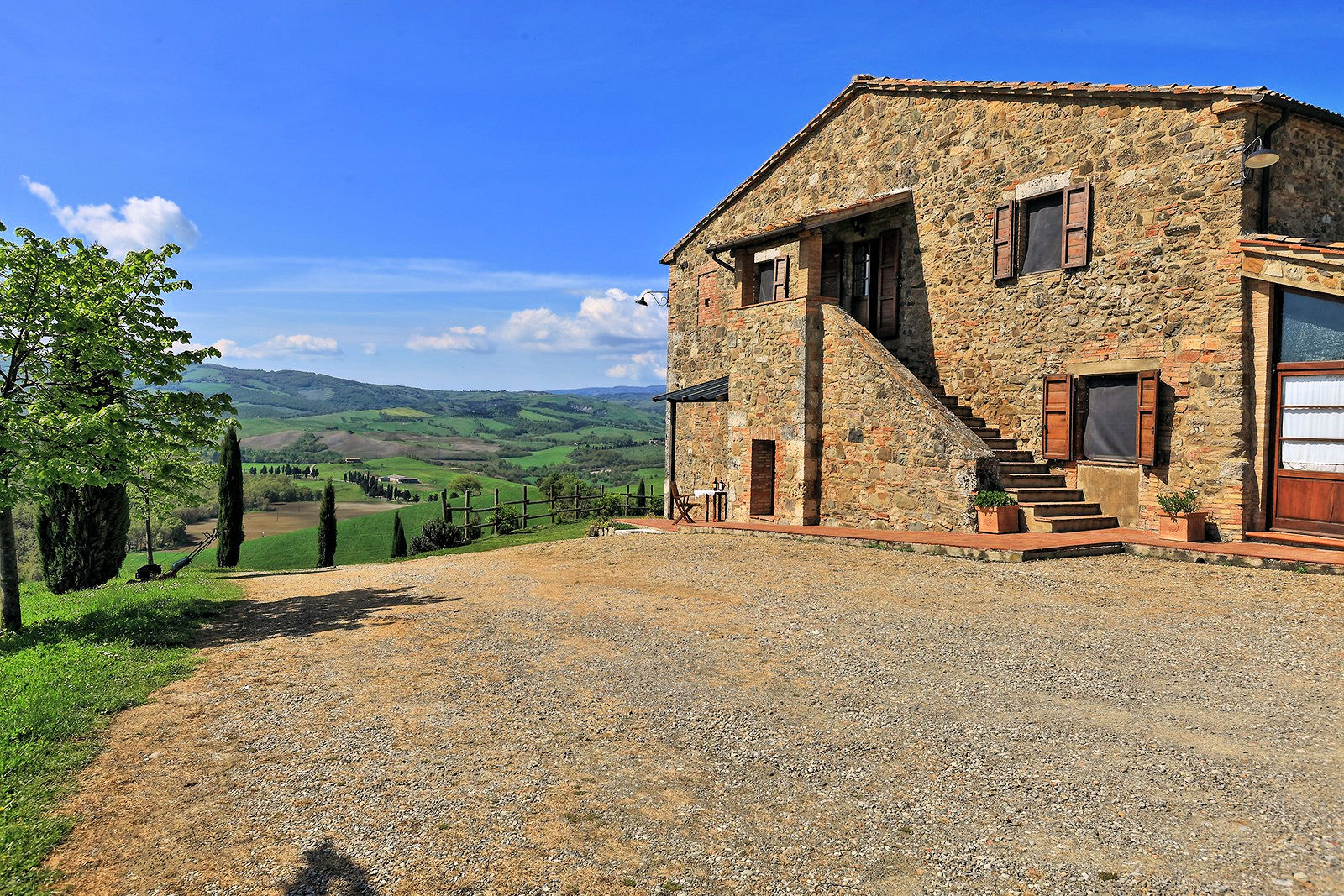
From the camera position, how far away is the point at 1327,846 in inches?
131

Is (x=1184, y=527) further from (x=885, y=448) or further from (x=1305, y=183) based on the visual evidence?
(x=1305, y=183)

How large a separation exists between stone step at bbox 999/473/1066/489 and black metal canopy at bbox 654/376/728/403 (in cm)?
830

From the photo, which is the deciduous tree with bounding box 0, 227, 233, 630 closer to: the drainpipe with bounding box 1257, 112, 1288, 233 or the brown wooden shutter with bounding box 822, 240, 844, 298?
the brown wooden shutter with bounding box 822, 240, 844, 298

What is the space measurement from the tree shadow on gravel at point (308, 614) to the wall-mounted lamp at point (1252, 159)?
42.6 feet

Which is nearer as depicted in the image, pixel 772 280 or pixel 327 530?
pixel 772 280

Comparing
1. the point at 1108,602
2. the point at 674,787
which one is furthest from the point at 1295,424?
the point at 674,787

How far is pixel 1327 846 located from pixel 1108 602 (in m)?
5.19

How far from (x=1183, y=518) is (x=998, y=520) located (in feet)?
8.55

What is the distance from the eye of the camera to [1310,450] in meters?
10.5

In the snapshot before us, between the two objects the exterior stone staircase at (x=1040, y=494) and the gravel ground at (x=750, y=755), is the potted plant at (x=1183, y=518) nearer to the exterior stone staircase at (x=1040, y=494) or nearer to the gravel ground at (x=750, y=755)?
the exterior stone staircase at (x=1040, y=494)

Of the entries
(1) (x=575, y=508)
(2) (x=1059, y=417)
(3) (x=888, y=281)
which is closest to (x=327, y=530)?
(1) (x=575, y=508)

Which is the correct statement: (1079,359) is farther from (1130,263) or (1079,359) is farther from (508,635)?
(508,635)

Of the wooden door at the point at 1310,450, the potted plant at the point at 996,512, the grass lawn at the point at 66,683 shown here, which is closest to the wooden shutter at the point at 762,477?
the potted plant at the point at 996,512

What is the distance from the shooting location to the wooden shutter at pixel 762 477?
15.9 metres
